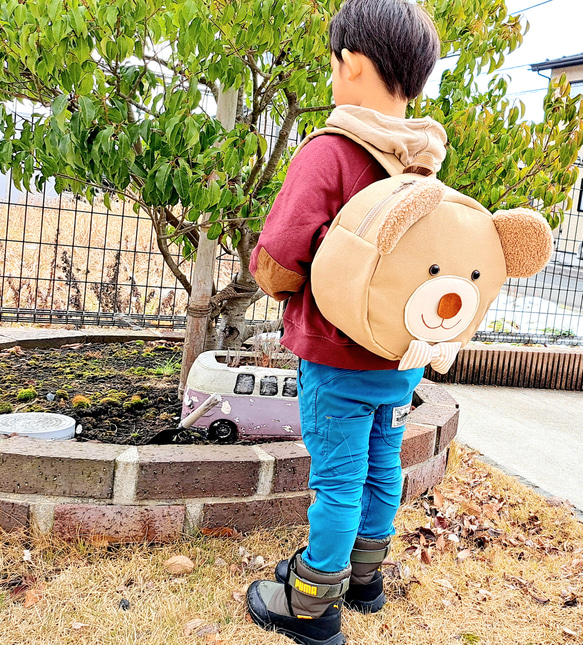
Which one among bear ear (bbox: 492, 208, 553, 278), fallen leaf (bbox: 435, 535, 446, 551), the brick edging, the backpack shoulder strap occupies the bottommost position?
fallen leaf (bbox: 435, 535, 446, 551)

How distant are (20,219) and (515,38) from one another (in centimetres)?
798

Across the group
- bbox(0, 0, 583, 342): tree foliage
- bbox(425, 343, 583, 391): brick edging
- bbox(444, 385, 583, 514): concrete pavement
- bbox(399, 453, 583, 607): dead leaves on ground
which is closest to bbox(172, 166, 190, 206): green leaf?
bbox(0, 0, 583, 342): tree foliage

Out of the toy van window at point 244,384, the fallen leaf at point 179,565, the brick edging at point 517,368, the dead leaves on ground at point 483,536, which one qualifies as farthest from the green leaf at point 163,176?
the brick edging at point 517,368

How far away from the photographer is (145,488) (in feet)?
7.22

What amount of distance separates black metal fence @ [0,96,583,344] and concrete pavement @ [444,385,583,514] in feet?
4.59

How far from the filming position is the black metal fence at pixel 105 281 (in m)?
5.24

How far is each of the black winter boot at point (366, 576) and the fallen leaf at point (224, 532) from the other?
27 cm

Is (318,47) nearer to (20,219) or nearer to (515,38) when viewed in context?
(515,38)

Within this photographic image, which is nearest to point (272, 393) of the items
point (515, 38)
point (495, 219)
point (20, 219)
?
point (495, 219)

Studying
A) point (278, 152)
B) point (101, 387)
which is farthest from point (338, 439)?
point (101, 387)

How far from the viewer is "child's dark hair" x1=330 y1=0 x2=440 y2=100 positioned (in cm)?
168

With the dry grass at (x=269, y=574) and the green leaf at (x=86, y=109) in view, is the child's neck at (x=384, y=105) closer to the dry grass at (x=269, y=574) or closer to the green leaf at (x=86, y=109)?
the green leaf at (x=86, y=109)

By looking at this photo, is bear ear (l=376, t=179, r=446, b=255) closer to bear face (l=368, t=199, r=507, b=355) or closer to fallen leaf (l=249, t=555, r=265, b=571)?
bear face (l=368, t=199, r=507, b=355)

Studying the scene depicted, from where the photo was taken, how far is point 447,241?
156 cm
